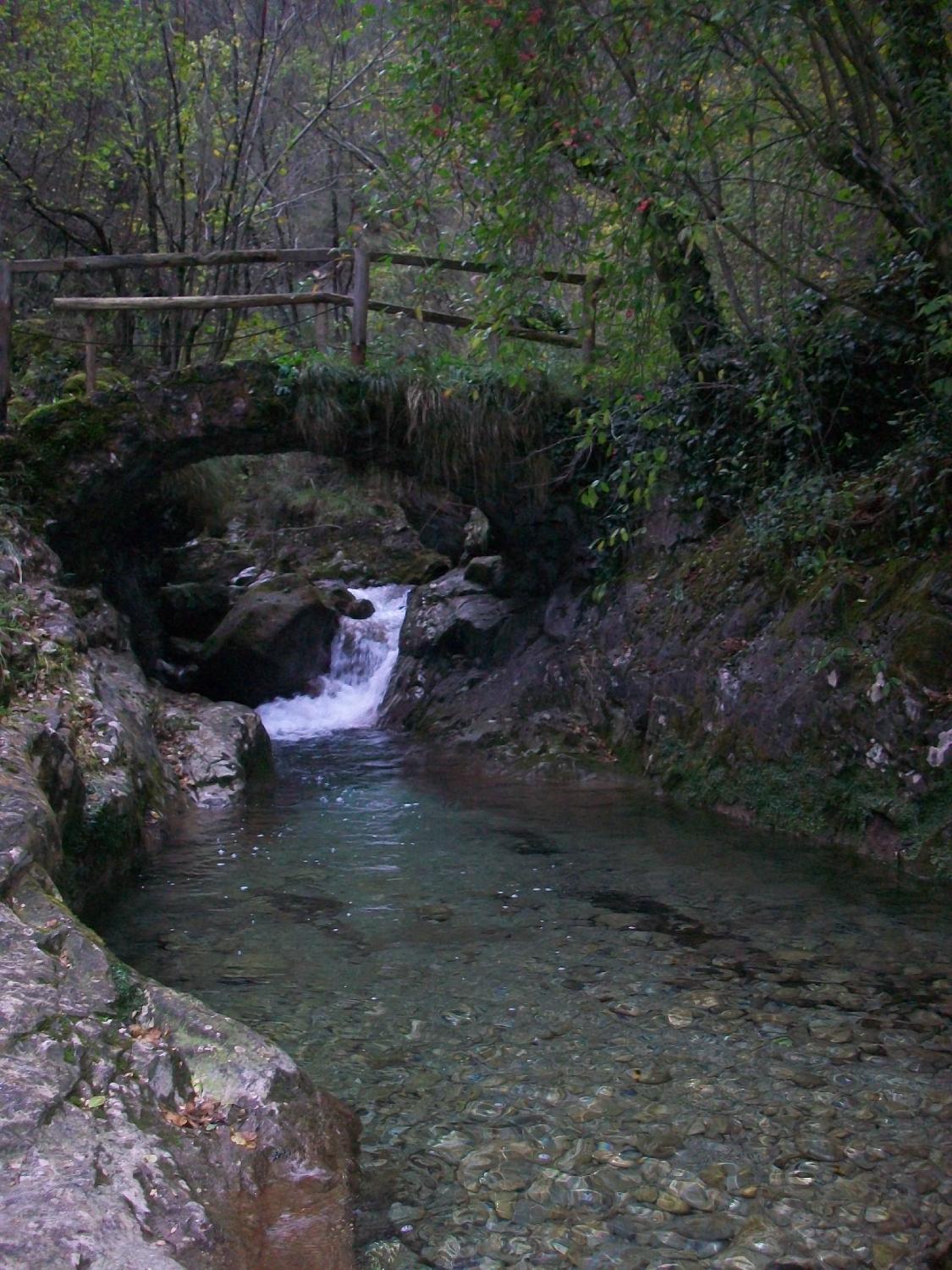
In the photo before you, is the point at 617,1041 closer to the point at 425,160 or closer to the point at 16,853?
the point at 16,853

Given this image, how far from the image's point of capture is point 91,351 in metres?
10.2

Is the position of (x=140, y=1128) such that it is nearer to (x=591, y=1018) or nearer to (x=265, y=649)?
(x=591, y=1018)

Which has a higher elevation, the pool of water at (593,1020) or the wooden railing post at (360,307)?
the wooden railing post at (360,307)

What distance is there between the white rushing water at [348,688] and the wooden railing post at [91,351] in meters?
4.66

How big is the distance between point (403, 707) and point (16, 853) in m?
9.23

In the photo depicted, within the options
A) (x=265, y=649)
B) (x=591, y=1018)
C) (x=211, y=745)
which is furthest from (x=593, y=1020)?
(x=265, y=649)

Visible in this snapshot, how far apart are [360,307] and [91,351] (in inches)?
102

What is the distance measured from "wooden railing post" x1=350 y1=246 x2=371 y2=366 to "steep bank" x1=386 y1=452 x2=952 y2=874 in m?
3.39

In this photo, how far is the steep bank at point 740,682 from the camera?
23.5 ft

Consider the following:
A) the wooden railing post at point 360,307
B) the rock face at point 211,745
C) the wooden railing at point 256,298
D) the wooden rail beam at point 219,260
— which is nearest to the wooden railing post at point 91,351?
the wooden railing at point 256,298

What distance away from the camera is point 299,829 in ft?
26.3

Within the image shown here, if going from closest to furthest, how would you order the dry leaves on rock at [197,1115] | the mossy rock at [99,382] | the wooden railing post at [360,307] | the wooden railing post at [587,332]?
the dry leaves on rock at [197,1115], the wooden railing post at [587,332], the mossy rock at [99,382], the wooden railing post at [360,307]

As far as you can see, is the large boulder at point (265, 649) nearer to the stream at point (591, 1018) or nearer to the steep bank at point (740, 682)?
the steep bank at point (740, 682)

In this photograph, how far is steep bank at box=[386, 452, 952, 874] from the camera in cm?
715
